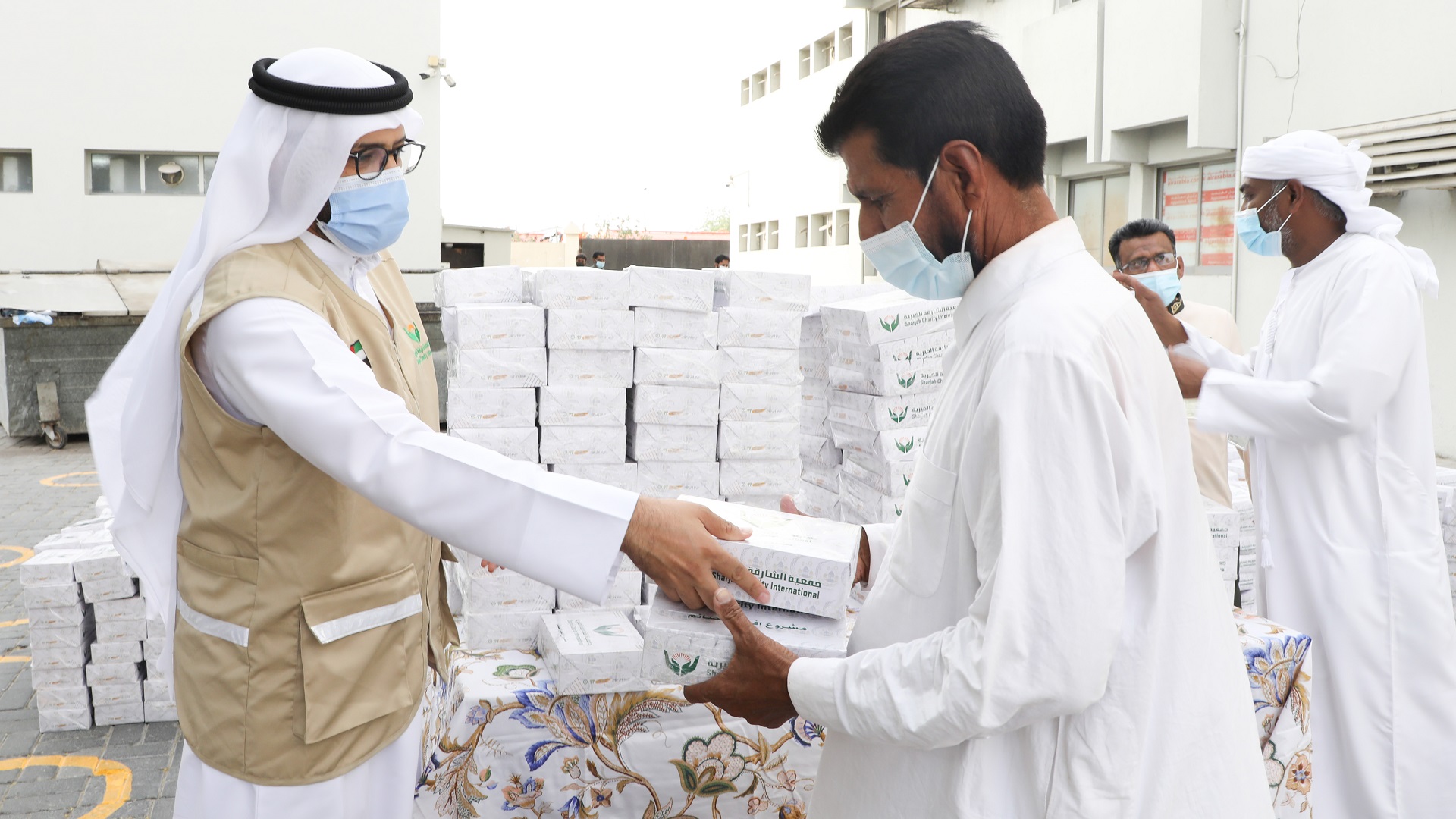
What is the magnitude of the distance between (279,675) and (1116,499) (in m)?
1.50

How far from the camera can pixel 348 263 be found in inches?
86.3

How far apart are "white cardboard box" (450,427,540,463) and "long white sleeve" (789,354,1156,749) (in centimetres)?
358

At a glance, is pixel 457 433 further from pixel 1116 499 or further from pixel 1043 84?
pixel 1043 84

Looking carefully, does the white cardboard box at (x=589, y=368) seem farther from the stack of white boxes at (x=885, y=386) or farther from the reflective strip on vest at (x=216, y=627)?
the reflective strip on vest at (x=216, y=627)

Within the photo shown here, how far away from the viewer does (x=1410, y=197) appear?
10.5 meters

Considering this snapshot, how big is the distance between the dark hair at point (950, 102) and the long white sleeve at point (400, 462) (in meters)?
0.79

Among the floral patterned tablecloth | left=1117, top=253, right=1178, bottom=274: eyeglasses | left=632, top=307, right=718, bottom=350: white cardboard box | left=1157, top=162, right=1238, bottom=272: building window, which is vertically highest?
left=1157, top=162, right=1238, bottom=272: building window

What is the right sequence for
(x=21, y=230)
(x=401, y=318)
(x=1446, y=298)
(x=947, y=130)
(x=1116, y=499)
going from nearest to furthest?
(x=1116, y=499)
(x=947, y=130)
(x=401, y=318)
(x=1446, y=298)
(x=21, y=230)

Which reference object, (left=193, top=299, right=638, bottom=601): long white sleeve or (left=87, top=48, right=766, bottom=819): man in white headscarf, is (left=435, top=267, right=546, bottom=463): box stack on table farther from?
(left=193, top=299, right=638, bottom=601): long white sleeve

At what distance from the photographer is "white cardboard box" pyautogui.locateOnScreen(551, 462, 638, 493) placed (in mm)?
4918

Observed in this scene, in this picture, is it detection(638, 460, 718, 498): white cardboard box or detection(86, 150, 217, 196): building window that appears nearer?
detection(638, 460, 718, 498): white cardboard box

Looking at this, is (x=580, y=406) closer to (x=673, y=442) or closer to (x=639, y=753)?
(x=673, y=442)

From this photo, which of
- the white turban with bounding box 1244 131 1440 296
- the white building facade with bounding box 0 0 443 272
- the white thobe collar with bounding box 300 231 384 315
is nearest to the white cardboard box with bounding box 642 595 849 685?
the white thobe collar with bounding box 300 231 384 315

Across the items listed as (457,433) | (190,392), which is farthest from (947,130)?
(457,433)
